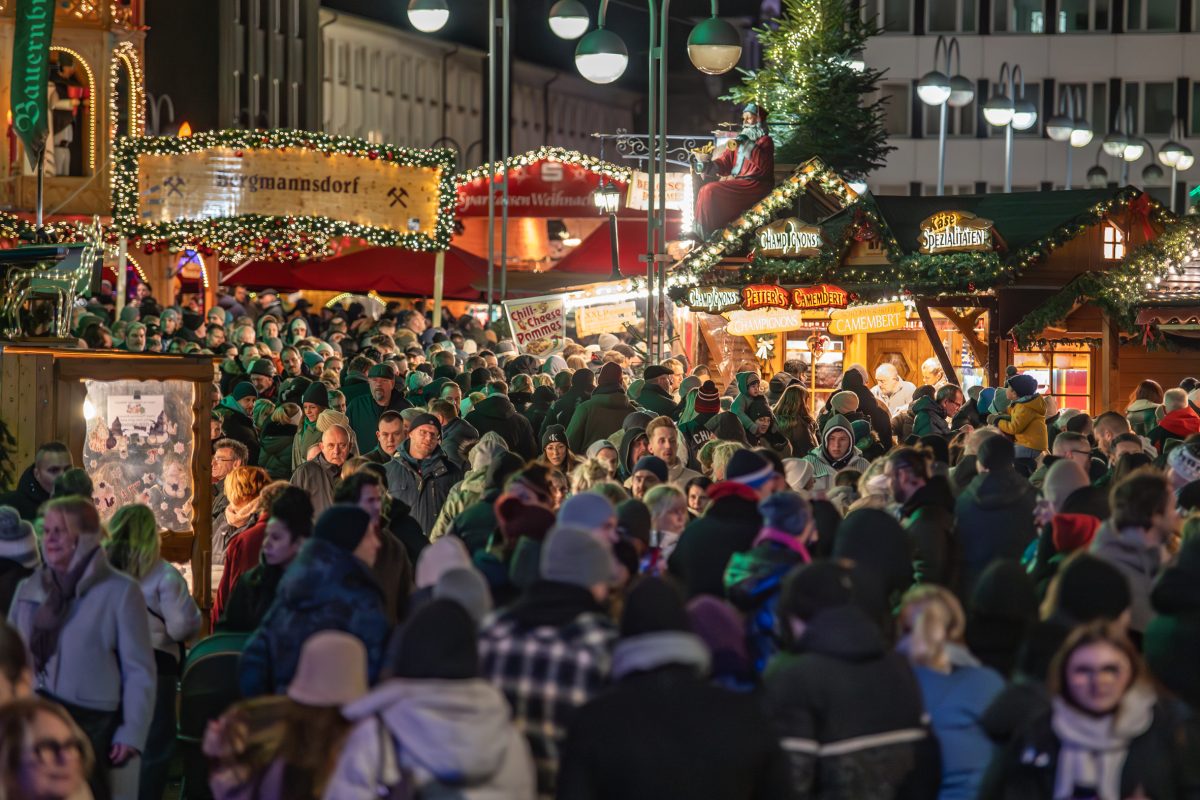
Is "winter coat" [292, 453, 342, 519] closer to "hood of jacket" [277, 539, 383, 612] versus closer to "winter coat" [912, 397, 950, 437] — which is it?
"hood of jacket" [277, 539, 383, 612]

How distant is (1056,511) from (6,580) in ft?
15.2

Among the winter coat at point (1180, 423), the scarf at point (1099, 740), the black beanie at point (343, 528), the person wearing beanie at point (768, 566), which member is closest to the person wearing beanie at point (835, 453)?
the winter coat at point (1180, 423)

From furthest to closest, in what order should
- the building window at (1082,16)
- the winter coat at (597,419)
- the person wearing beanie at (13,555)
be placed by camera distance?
the building window at (1082,16) → the winter coat at (597,419) → the person wearing beanie at (13,555)

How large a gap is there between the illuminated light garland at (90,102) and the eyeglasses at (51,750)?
30.7m

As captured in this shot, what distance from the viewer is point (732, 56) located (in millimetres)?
19328

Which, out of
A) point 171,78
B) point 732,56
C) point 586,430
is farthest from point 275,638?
point 171,78

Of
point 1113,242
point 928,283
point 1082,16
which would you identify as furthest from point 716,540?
point 1082,16

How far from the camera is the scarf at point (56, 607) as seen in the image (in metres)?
8.36

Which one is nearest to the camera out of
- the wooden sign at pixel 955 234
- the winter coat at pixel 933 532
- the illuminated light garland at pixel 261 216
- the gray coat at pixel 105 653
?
the gray coat at pixel 105 653

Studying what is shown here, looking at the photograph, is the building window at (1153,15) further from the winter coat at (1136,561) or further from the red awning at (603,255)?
the winter coat at (1136,561)

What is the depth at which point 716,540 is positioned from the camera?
27.9 feet

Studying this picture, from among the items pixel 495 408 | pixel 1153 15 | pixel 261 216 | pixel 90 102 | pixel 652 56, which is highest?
pixel 1153 15

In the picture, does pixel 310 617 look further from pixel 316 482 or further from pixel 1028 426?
pixel 1028 426

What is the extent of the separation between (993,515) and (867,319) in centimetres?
1417
